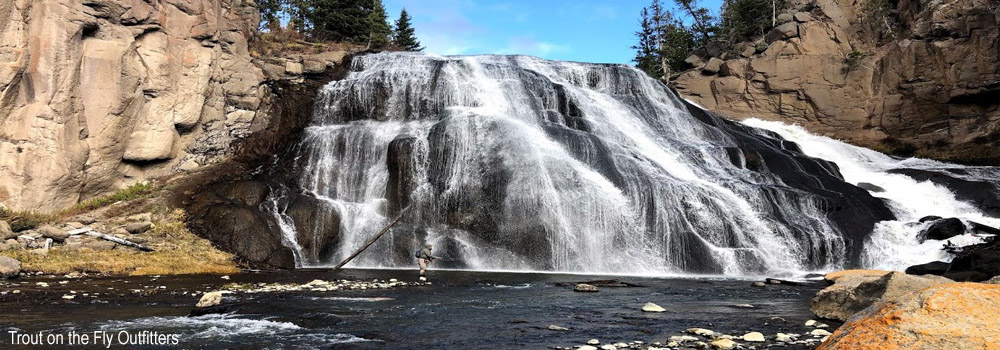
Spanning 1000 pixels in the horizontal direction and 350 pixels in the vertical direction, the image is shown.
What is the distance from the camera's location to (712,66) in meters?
46.6

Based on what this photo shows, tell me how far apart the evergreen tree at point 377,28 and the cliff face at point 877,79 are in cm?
2540

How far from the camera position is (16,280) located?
16.4m

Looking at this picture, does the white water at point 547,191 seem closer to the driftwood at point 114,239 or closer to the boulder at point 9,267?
the driftwood at point 114,239

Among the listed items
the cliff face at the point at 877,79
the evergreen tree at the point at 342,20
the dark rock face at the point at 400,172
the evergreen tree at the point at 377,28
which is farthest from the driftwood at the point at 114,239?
the cliff face at the point at 877,79

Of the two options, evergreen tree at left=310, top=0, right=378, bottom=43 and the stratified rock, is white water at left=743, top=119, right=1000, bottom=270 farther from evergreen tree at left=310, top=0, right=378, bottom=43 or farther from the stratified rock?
evergreen tree at left=310, top=0, right=378, bottom=43

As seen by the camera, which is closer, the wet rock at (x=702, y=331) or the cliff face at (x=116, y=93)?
the wet rock at (x=702, y=331)

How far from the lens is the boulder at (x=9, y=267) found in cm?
1669

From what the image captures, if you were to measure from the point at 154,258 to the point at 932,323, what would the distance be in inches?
837

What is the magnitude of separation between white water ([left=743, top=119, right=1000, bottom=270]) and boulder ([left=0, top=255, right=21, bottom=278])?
87.6 ft

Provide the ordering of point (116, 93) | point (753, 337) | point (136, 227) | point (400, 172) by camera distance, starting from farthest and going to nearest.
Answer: point (400, 172)
point (116, 93)
point (136, 227)
point (753, 337)

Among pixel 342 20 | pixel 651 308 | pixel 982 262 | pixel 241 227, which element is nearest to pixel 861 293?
pixel 651 308

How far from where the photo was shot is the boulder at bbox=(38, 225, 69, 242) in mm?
20531

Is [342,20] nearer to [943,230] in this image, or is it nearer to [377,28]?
[377,28]

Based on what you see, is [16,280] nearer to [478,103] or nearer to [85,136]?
[85,136]
